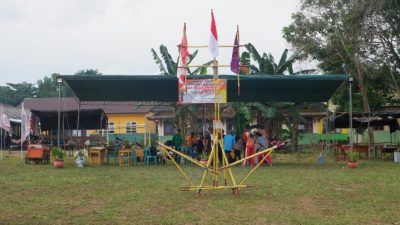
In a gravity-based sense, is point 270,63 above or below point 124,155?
above

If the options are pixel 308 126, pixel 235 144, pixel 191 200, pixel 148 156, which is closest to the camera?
pixel 191 200

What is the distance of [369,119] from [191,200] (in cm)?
1596

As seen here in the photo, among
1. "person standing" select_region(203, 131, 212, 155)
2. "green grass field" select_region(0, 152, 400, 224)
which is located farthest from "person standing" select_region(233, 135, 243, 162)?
"green grass field" select_region(0, 152, 400, 224)

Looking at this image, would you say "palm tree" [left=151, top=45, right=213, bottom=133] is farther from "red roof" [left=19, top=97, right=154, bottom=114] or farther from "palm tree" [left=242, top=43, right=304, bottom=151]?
"red roof" [left=19, top=97, right=154, bottom=114]

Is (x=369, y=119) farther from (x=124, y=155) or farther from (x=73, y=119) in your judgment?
(x=73, y=119)

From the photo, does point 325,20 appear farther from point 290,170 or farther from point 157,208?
point 157,208

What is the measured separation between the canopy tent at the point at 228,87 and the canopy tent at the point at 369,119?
281 cm

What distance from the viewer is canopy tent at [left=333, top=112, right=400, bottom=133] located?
25.7 m

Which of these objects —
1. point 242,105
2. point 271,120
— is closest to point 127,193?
point 242,105

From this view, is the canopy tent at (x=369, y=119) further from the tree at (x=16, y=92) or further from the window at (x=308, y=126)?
the tree at (x=16, y=92)

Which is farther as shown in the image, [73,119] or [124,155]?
[73,119]

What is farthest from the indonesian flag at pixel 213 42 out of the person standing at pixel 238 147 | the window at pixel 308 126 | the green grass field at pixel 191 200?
the window at pixel 308 126

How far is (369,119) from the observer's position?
82.1ft

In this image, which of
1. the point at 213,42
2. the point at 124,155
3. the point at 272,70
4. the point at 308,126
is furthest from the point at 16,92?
the point at 213,42
